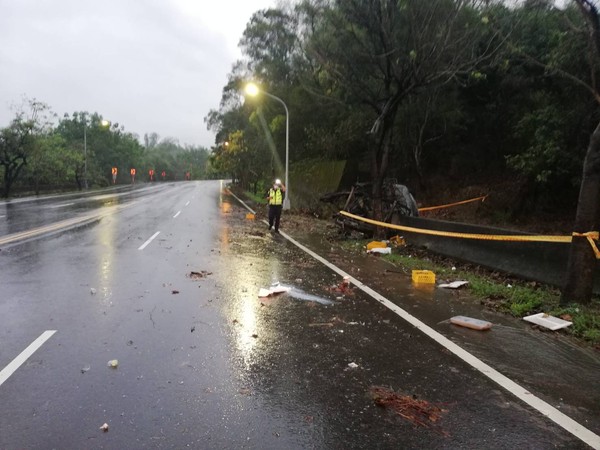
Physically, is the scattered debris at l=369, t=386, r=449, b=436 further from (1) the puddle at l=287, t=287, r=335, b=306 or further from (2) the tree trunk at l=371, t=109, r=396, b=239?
(2) the tree trunk at l=371, t=109, r=396, b=239

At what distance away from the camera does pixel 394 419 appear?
389cm

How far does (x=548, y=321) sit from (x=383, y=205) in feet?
34.4

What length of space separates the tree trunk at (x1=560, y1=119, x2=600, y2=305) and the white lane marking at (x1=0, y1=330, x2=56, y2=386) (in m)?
6.97

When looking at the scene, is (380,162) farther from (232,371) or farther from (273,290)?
(232,371)

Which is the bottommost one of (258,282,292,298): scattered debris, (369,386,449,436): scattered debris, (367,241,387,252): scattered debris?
(367,241,387,252): scattered debris

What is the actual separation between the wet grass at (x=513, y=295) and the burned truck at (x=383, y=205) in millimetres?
4027

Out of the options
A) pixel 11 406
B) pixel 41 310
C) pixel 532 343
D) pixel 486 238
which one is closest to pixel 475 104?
pixel 486 238

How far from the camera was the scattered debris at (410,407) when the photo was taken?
12.7ft

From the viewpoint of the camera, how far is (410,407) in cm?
409

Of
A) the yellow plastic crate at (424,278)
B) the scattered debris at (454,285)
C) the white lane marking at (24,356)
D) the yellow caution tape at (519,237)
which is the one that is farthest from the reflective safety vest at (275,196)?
the white lane marking at (24,356)

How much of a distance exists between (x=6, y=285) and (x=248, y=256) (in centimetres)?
527

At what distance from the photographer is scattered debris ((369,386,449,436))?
3883 millimetres

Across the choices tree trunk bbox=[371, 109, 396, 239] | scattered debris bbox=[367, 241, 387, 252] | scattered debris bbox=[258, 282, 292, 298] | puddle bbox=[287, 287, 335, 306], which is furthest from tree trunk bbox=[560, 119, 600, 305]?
tree trunk bbox=[371, 109, 396, 239]

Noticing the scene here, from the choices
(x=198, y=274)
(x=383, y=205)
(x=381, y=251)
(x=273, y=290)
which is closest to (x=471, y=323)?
(x=273, y=290)
